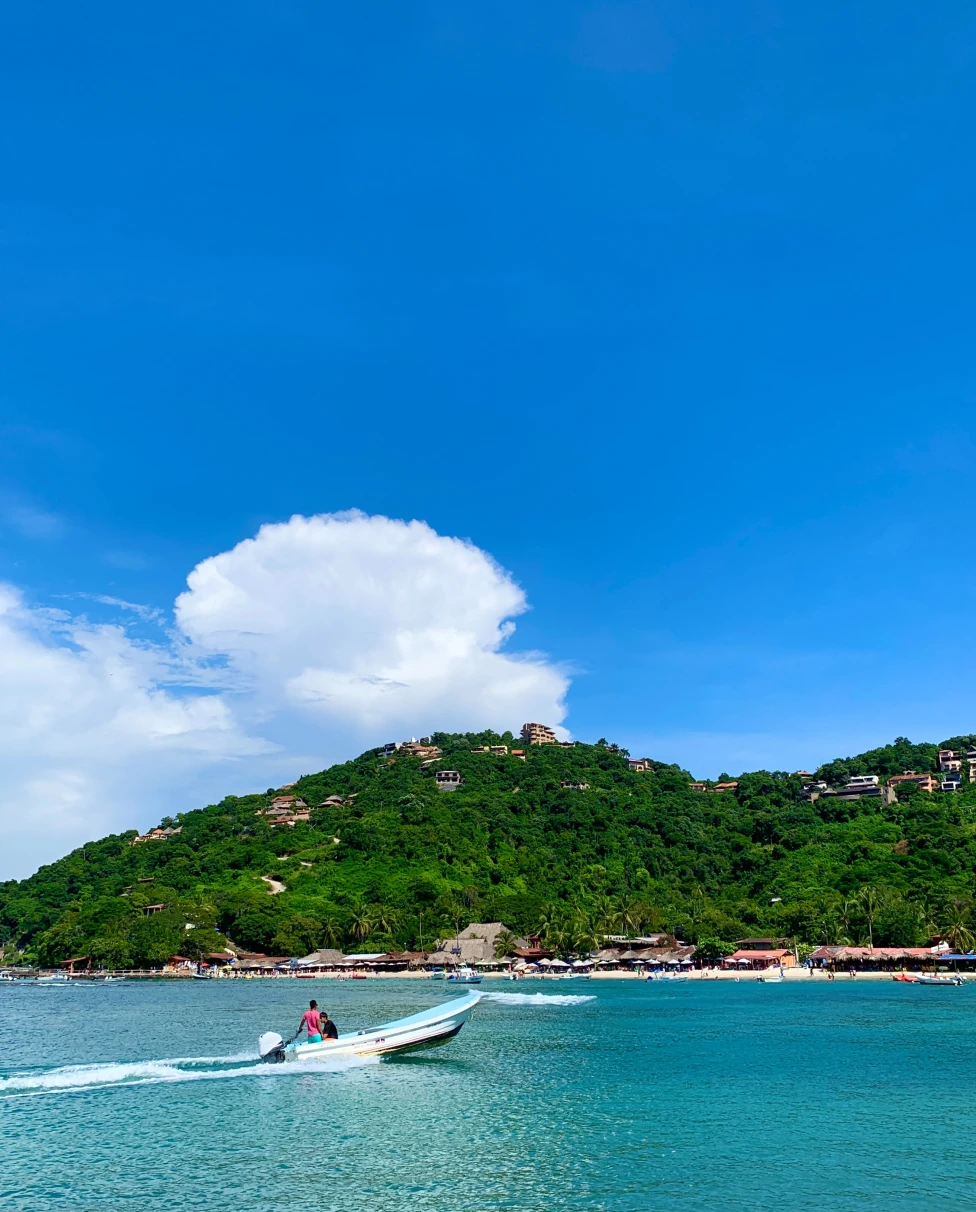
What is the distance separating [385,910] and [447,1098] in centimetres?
11277

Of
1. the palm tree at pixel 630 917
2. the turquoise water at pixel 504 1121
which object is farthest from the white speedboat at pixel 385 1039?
the palm tree at pixel 630 917

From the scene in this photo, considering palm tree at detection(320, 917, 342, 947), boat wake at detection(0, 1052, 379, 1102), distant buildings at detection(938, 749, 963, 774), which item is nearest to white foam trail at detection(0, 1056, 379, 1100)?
boat wake at detection(0, 1052, 379, 1102)

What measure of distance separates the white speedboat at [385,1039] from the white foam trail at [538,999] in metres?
Result: 37.4

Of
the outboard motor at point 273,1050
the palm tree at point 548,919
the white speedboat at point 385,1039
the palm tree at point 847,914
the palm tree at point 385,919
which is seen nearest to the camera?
the white speedboat at point 385,1039

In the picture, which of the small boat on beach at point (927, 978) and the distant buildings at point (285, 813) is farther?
the distant buildings at point (285, 813)

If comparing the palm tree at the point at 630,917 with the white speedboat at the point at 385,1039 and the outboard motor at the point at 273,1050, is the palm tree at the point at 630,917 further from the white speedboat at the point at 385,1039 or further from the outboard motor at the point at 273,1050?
the outboard motor at the point at 273,1050

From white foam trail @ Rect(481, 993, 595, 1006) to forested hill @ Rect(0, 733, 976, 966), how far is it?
43.0 metres

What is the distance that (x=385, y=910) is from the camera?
136 metres

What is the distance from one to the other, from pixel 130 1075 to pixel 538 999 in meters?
48.4

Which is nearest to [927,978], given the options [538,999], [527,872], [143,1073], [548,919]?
[538,999]

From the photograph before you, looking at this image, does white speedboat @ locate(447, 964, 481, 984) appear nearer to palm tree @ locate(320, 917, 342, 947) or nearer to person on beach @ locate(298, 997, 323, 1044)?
palm tree @ locate(320, 917, 342, 947)

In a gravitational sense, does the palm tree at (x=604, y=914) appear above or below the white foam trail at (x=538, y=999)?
above

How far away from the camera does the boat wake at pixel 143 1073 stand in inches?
1205

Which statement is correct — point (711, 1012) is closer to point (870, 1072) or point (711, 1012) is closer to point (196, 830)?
point (870, 1072)
